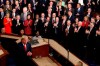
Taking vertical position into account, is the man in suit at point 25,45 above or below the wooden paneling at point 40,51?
above

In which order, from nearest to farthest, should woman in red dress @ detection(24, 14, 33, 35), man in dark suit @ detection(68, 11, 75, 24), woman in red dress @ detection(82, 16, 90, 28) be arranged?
woman in red dress @ detection(82, 16, 90, 28)
woman in red dress @ detection(24, 14, 33, 35)
man in dark suit @ detection(68, 11, 75, 24)

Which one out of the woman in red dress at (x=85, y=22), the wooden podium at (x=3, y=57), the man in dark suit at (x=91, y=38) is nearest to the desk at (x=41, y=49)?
the wooden podium at (x=3, y=57)

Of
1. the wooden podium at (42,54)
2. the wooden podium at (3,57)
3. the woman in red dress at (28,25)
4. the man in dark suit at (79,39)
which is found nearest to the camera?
the wooden podium at (3,57)

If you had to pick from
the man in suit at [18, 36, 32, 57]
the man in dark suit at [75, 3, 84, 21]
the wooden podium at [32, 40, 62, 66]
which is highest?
the man in dark suit at [75, 3, 84, 21]

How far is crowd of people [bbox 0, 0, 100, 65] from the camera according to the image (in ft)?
37.8

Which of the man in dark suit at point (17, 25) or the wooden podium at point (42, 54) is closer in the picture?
the wooden podium at point (42, 54)

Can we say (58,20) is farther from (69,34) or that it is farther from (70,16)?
(69,34)

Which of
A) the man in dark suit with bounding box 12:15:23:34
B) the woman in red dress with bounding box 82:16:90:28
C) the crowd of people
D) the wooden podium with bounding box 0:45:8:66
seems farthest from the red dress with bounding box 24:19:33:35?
the wooden podium with bounding box 0:45:8:66

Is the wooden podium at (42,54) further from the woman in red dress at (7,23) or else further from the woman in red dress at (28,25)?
the woman in red dress at (7,23)

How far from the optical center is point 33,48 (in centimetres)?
1034

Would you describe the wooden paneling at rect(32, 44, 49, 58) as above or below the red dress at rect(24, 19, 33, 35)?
below

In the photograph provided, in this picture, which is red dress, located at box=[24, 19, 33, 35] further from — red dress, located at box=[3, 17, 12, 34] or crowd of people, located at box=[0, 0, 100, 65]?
red dress, located at box=[3, 17, 12, 34]

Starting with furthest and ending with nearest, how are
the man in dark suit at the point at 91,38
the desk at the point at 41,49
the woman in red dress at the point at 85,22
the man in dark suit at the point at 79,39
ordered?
the woman in red dress at the point at 85,22 < the man in dark suit at the point at 79,39 < the man in dark suit at the point at 91,38 < the desk at the point at 41,49

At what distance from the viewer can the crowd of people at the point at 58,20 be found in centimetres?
1151
